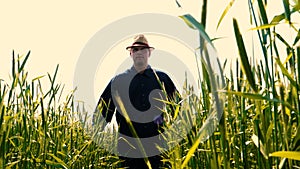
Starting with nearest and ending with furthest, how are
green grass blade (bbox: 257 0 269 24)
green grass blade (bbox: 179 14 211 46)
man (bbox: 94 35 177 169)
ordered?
green grass blade (bbox: 179 14 211 46)
green grass blade (bbox: 257 0 269 24)
man (bbox: 94 35 177 169)

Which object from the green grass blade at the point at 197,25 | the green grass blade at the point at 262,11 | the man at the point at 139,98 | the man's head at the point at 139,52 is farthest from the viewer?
the man's head at the point at 139,52

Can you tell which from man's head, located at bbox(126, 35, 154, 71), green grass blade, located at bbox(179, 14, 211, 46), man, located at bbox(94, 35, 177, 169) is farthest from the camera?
man's head, located at bbox(126, 35, 154, 71)

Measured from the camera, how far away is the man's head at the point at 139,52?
4273mm

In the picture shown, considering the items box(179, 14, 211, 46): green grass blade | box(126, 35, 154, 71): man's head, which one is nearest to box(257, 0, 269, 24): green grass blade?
box(179, 14, 211, 46): green grass blade

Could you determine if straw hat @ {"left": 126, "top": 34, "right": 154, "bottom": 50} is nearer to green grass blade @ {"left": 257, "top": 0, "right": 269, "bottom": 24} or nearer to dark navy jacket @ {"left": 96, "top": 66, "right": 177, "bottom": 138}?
dark navy jacket @ {"left": 96, "top": 66, "right": 177, "bottom": 138}

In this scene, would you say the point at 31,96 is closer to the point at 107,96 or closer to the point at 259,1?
the point at 259,1

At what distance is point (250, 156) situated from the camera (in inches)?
61.1

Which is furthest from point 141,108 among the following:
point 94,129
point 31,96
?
point 31,96

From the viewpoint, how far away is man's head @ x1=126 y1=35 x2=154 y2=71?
4.27 m

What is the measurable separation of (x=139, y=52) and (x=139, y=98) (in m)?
0.47

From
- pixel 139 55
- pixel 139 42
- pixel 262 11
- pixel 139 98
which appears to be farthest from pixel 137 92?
pixel 262 11

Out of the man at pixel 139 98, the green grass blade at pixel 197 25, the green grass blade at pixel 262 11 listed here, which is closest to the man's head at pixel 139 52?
the man at pixel 139 98

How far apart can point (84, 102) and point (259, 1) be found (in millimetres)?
2111

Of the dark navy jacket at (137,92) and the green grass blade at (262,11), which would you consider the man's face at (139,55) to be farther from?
the green grass blade at (262,11)
